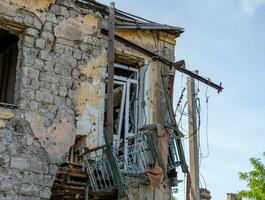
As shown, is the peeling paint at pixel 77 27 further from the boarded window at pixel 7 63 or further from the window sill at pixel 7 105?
the window sill at pixel 7 105

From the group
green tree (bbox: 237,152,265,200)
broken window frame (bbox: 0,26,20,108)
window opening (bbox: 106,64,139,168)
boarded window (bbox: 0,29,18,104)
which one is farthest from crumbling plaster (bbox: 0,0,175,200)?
green tree (bbox: 237,152,265,200)

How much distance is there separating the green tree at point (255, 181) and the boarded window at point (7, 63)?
7.88 m

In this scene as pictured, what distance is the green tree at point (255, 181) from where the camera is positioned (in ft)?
48.1

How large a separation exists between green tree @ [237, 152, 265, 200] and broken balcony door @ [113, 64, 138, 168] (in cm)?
588

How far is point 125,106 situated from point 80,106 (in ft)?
3.94

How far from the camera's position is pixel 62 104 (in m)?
9.22

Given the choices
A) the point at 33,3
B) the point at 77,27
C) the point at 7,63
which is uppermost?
the point at 33,3

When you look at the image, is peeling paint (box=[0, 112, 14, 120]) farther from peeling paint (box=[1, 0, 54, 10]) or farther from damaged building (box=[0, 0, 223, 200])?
peeling paint (box=[1, 0, 54, 10])

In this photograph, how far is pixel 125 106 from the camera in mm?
10320

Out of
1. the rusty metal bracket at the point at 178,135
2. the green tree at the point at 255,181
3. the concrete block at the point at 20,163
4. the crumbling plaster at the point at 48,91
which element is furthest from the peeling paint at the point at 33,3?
the green tree at the point at 255,181

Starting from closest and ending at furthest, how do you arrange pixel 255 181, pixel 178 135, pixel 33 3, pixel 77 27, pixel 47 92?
pixel 47 92 → pixel 33 3 → pixel 178 135 → pixel 77 27 → pixel 255 181

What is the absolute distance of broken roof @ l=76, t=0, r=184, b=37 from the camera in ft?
32.8

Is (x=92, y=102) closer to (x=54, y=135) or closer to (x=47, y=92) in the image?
(x=47, y=92)

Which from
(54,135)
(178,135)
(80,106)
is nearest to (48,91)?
(80,106)
